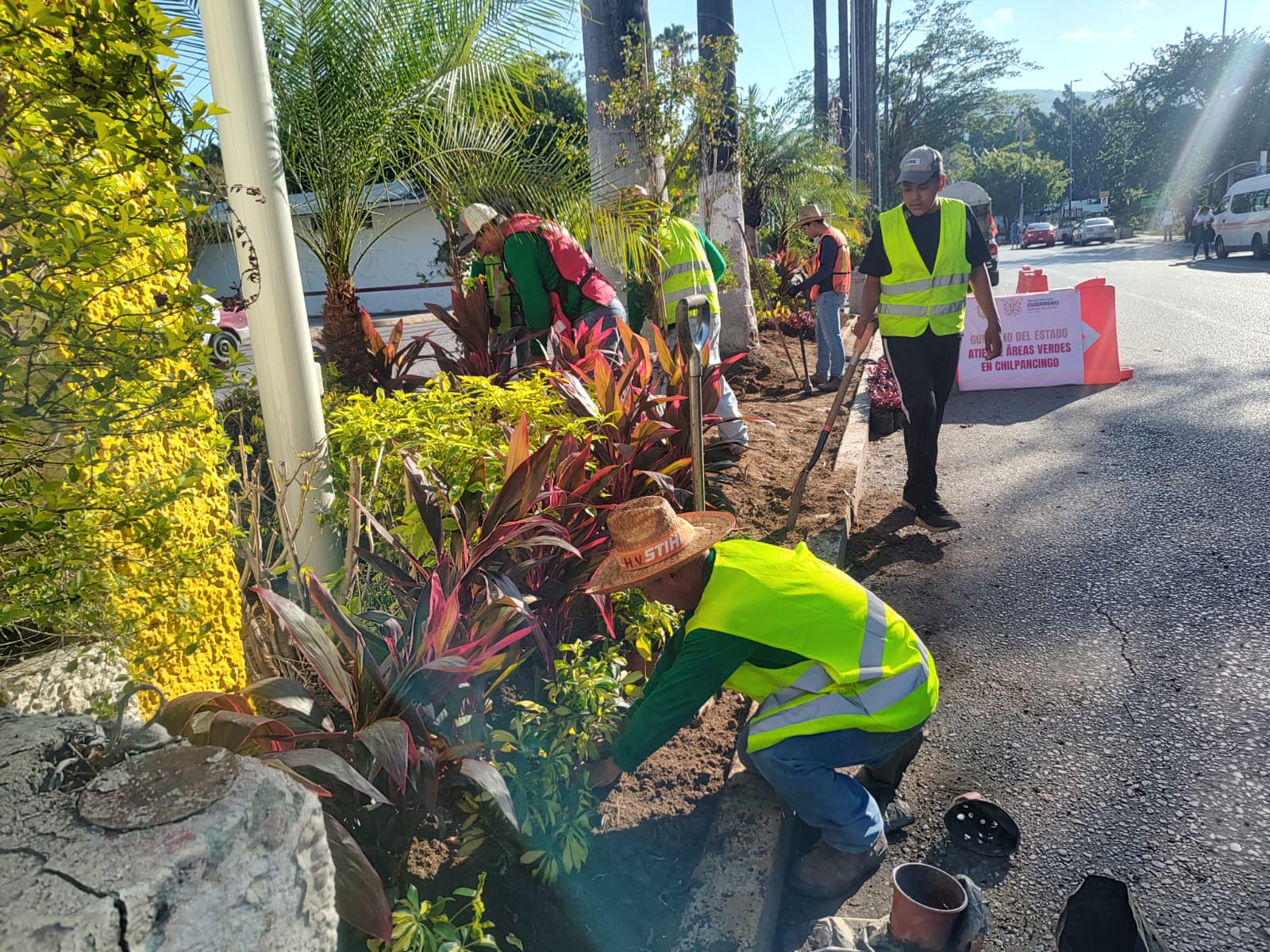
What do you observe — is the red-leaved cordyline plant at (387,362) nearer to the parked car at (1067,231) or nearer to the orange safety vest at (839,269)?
the orange safety vest at (839,269)

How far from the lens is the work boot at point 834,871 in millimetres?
2521

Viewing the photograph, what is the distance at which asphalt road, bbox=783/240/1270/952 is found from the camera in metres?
2.45

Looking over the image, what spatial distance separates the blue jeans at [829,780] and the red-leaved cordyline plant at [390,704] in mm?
723

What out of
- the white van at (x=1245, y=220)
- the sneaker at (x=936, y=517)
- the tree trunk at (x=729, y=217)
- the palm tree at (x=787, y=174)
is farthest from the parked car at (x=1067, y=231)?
the sneaker at (x=936, y=517)

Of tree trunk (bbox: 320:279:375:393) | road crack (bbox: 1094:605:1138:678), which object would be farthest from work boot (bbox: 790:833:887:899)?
tree trunk (bbox: 320:279:375:393)

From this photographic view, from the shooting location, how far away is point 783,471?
19.3 ft

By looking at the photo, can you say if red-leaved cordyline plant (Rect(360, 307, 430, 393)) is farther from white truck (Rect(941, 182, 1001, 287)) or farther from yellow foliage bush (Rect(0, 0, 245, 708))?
white truck (Rect(941, 182, 1001, 287))

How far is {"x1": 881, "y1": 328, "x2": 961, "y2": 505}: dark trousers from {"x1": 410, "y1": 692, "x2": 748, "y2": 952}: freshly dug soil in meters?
2.69

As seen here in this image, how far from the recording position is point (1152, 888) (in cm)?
234

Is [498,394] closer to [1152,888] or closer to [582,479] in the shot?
[582,479]

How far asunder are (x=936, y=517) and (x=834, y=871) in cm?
292

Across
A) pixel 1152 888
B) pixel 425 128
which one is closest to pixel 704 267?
pixel 425 128

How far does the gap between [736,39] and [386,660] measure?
8.73 metres

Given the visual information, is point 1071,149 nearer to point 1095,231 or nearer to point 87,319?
point 1095,231
